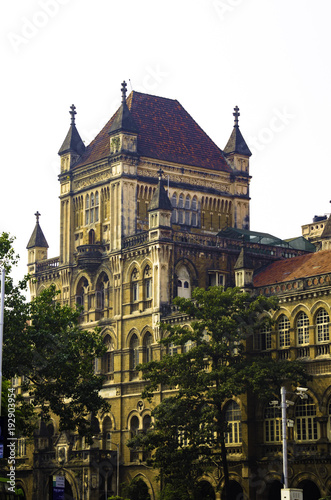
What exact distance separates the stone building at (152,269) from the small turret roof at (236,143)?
109 mm

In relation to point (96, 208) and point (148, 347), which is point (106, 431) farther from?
point (96, 208)

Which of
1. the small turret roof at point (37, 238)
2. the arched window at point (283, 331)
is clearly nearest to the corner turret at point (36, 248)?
the small turret roof at point (37, 238)

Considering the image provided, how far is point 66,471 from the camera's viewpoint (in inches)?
3159

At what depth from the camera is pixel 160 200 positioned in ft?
265

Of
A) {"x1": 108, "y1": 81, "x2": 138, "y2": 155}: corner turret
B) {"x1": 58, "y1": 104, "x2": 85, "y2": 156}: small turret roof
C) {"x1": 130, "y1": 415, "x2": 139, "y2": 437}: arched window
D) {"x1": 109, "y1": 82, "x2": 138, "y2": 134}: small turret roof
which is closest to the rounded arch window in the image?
{"x1": 130, "y1": 415, "x2": 139, "y2": 437}: arched window

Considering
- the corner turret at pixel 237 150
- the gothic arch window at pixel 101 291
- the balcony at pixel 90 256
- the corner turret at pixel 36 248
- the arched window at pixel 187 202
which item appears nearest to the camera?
the balcony at pixel 90 256

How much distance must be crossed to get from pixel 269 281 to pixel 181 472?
55.4 ft

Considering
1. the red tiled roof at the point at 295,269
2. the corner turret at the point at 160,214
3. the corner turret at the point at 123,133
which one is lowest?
the red tiled roof at the point at 295,269

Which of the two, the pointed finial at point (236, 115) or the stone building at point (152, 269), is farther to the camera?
the pointed finial at point (236, 115)

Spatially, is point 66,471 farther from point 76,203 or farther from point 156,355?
point 76,203

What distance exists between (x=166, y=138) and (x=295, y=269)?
1979 cm

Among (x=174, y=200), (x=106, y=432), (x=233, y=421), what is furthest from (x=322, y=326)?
(x=174, y=200)

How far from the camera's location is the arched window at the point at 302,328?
2744 inches

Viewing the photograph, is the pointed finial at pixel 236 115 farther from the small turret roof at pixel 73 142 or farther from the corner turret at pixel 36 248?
the corner turret at pixel 36 248
